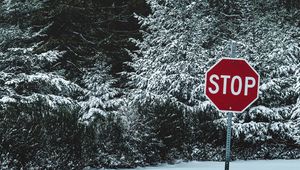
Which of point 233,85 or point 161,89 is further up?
point 161,89

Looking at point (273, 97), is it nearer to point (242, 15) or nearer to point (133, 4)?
point (242, 15)

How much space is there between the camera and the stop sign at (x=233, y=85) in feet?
25.3

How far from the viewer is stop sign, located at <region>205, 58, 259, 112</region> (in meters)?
7.72

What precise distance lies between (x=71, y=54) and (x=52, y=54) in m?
6.23

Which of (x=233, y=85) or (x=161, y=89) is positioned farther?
(x=161, y=89)

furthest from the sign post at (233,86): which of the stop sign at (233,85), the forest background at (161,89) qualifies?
the forest background at (161,89)

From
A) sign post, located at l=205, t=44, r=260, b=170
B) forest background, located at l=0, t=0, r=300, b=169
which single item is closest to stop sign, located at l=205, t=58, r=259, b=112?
sign post, located at l=205, t=44, r=260, b=170

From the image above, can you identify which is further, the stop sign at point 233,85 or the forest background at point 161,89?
the forest background at point 161,89

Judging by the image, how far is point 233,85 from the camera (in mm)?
7715

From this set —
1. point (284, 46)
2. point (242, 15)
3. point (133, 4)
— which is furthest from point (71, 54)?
point (284, 46)

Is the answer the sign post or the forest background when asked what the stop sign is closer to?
the sign post

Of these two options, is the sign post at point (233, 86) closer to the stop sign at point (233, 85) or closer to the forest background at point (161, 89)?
the stop sign at point (233, 85)

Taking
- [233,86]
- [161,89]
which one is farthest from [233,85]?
[161,89]

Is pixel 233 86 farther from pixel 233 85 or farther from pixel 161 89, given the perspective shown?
pixel 161 89
